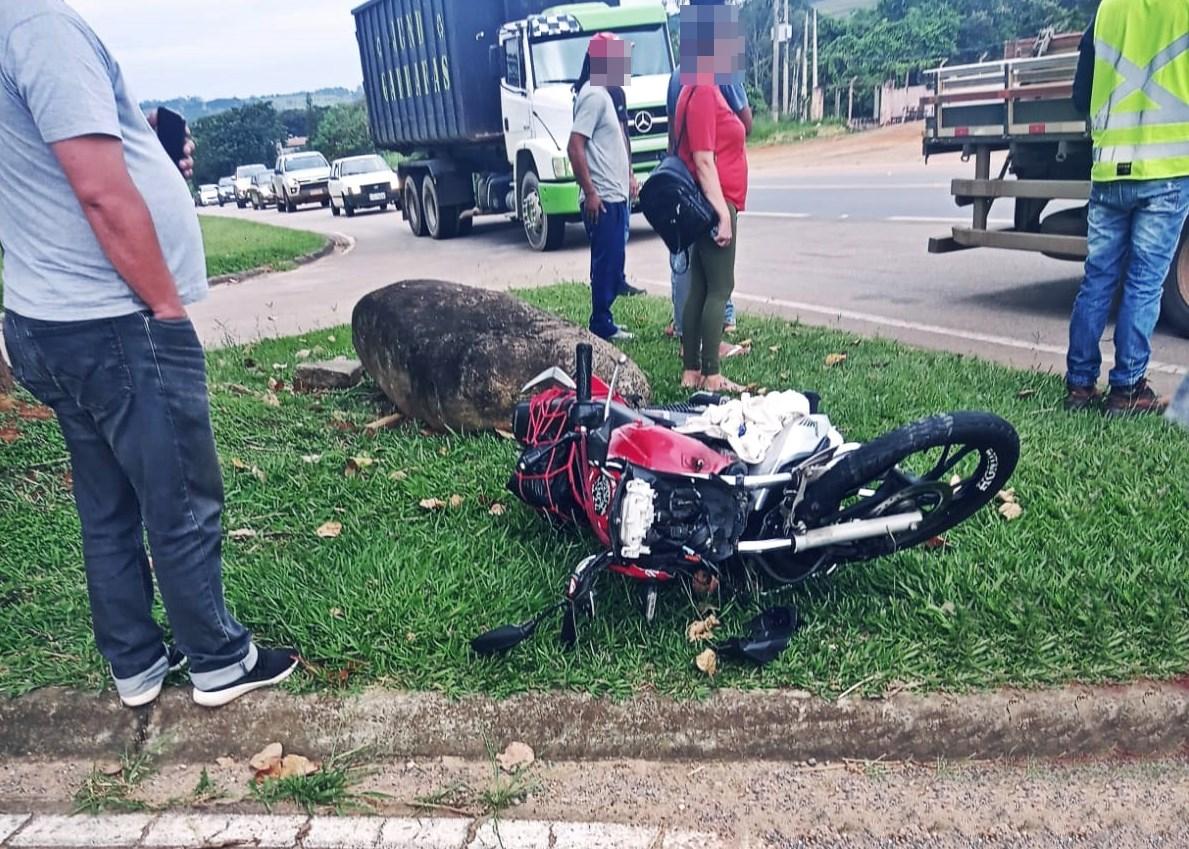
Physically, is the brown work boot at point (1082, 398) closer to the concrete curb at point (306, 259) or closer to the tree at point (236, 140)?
the concrete curb at point (306, 259)

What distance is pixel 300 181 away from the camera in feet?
118

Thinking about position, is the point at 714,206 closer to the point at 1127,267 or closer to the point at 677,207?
the point at 677,207

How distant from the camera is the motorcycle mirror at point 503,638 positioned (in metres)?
2.96

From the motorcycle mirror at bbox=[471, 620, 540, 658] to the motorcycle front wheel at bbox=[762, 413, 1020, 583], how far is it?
738 mm

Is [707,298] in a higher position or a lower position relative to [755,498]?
higher

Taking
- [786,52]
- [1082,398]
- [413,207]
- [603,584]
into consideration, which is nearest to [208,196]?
[786,52]

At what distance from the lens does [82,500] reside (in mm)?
2875

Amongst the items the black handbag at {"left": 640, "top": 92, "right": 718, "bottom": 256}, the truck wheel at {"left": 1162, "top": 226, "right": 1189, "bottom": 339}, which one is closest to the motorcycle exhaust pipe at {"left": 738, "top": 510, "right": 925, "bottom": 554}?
the black handbag at {"left": 640, "top": 92, "right": 718, "bottom": 256}

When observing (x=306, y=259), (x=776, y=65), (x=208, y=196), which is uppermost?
(x=776, y=65)

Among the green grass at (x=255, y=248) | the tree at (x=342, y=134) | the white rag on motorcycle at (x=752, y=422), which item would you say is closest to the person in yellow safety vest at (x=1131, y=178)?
the white rag on motorcycle at (x=752, y=422)

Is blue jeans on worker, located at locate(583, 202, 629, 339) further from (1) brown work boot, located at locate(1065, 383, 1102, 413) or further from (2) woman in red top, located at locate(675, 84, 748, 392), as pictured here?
(1) brown work boot, located at locate(1065, 383, 1102, 413)

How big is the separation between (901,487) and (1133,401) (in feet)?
7.51

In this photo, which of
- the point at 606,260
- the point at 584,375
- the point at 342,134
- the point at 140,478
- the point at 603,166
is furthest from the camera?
the point at 342,134

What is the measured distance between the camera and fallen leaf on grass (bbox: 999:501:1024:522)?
3648 mm
